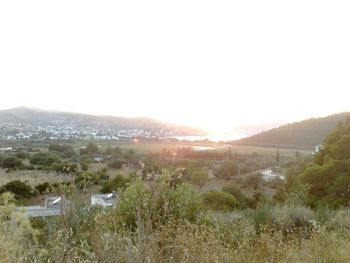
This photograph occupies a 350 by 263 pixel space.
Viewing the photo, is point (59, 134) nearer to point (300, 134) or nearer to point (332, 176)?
point (300, 134)

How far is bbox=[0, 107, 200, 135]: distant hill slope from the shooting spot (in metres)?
132

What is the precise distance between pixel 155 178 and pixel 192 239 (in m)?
1.20

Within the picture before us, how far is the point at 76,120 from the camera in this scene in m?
149

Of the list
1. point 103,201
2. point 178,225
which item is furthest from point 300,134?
point 178,225

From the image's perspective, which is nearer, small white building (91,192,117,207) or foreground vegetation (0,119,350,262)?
foreground vegetation (0,119,350,262)

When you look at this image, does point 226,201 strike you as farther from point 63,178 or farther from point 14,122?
point 14,122

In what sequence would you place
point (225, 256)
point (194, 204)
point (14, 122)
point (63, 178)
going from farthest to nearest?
point (14, 122) → point (194, 204) → point (63, 178) → point (225, 256)

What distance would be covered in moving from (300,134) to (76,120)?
95771mm

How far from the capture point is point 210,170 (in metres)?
43.2

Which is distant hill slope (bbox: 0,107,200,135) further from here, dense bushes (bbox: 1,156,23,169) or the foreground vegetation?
the foreground vegetation

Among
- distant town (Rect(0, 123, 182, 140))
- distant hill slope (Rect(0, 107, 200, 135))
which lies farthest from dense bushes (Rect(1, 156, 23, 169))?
distant hill slope (Rect(0, 107, 200, 135))

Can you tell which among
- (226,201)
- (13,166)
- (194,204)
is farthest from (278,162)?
(194,204)

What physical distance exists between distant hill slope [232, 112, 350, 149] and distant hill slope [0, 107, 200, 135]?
50.8m

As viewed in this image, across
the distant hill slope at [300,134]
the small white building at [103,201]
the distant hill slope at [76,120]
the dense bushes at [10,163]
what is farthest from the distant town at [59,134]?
the small white building at [103,201]
